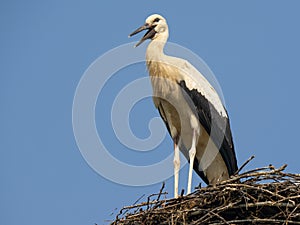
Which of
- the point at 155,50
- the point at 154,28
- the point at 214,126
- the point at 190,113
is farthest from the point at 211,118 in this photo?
the point at 154,28

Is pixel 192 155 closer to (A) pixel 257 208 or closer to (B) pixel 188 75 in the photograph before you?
(B) pixel 188 75

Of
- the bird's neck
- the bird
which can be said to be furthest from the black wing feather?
the bird's neck

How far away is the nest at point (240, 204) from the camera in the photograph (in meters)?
6.43

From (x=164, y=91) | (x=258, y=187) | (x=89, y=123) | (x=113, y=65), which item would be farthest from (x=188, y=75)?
(x=258, y=187)

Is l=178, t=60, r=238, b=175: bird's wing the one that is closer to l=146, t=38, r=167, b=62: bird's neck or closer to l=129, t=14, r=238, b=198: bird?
l=129, t=14, r=238, b=198: bird

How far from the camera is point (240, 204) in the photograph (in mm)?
6574

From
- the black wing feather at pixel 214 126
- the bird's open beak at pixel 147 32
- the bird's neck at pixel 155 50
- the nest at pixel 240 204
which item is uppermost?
the bird's open beak at pixel 147 32

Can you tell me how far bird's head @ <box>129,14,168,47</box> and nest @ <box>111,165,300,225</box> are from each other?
2206mm

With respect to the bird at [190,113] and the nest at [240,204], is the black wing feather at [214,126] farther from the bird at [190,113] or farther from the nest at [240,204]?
the nest at [240,204]

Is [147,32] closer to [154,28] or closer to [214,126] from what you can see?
[154,28]

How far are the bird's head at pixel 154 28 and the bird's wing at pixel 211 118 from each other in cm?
55

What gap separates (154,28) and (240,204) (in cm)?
260

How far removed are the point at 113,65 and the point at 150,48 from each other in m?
0.53

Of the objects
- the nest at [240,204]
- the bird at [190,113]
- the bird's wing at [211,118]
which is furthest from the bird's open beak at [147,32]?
the nest at [240,204]
